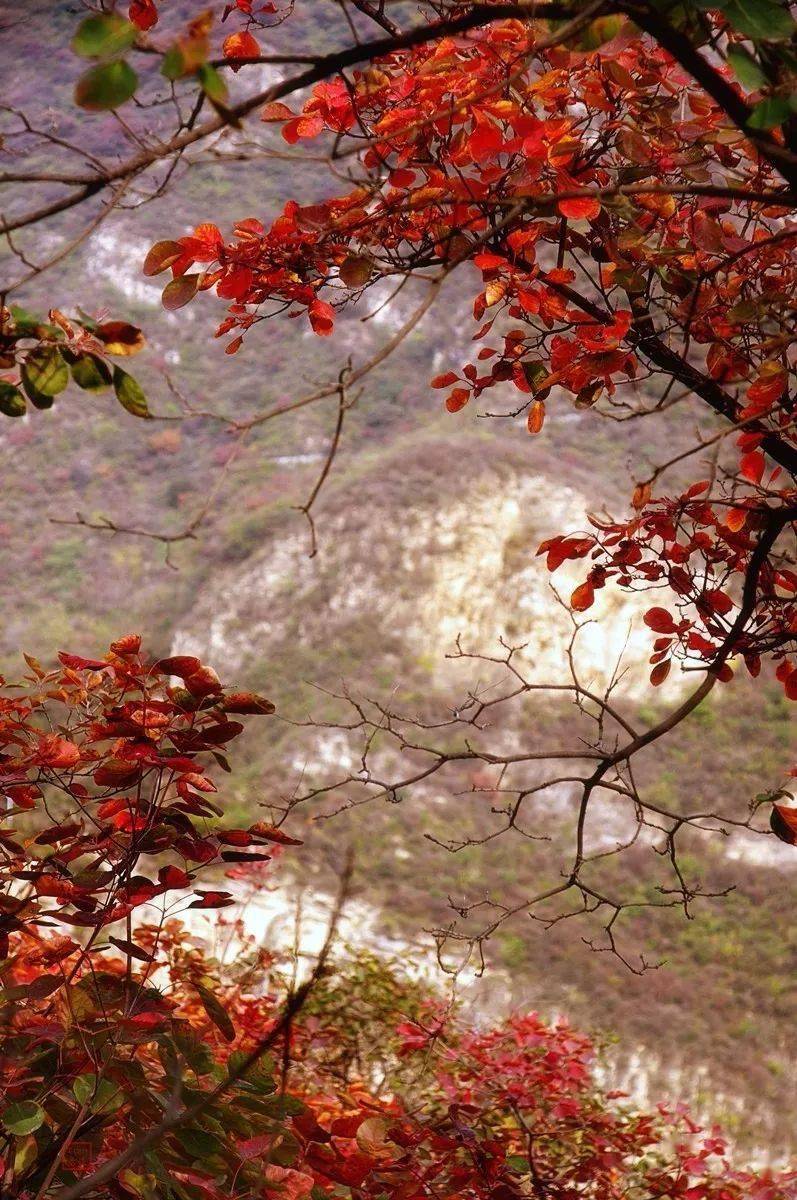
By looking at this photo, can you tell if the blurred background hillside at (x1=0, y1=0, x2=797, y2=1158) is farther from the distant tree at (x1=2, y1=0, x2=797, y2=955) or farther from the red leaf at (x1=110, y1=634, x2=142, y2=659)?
the red leaf at (x1=110, y1=634, x2=142, y2=659)

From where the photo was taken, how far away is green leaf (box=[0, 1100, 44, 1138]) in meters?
1.25

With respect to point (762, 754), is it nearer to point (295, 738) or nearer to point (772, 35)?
point (295, 738)

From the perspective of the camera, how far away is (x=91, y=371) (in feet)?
3.50

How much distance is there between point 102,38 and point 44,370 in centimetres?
34

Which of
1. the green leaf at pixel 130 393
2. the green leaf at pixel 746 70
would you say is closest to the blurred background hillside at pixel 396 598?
the green leaf at pixel 130 393

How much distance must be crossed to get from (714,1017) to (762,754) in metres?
3.01

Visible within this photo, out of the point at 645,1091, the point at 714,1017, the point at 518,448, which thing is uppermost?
the point at 518,448

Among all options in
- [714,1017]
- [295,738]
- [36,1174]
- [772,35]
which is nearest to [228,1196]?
[36,1174]

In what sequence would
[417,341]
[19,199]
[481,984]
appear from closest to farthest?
[481,984] < [417,341] < [19,199]

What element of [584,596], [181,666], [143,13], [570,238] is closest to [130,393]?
[181,666]

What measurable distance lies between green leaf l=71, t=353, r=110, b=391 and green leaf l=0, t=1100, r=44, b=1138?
84 centimetres

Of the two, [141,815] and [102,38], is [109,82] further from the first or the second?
[141,815]

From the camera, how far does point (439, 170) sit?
187 cm

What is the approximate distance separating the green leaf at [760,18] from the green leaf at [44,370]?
2.23 feet
